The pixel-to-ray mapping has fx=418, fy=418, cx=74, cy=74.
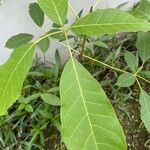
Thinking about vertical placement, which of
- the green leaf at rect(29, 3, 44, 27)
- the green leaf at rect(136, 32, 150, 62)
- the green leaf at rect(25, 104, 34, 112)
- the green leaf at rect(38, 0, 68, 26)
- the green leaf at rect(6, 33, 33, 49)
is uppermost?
the green leaf at rect(38, 0, 68, 26)

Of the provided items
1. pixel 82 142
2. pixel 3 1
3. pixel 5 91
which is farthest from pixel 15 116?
pixel 82 142

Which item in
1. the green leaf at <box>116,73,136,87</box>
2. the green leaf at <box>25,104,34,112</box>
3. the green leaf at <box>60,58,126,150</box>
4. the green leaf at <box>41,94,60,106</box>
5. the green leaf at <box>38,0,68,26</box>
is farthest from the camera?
the green leaf at <box>25,104,34,112</box>

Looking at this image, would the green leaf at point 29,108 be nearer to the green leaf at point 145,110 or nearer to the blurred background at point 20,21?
the blurred background at point 20,21

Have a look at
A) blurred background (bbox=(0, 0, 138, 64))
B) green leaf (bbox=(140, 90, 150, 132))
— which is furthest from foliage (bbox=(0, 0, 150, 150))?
blurred background (bbox=(0, 0, 138, 64))

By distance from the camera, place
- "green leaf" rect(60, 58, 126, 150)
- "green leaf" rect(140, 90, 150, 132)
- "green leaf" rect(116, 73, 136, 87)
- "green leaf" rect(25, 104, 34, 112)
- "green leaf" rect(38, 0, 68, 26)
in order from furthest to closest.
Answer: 1. "green leaf" rect(25, 104, 34, 112)
2. "green leaf" rect(116, 73, 136, 87)
3. "green leaf" rect(140, 90, 150, 132)
4. "green leaf" rect(38, 0, 68, 26)
5. "green leaf" rect(60, 58, 126, 150)

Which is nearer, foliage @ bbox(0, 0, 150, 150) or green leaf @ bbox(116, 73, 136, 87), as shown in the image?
foliage @ bbox(0, 0, 150, 150)

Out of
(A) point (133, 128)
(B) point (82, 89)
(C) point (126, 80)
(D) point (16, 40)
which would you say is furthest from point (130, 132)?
(B) point (82, 89)

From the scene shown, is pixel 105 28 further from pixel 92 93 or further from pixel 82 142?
pixel 82 142

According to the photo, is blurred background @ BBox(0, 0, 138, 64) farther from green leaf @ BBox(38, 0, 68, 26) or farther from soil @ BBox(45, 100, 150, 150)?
green leaf @ BBox(38, 0, 68, 26)
